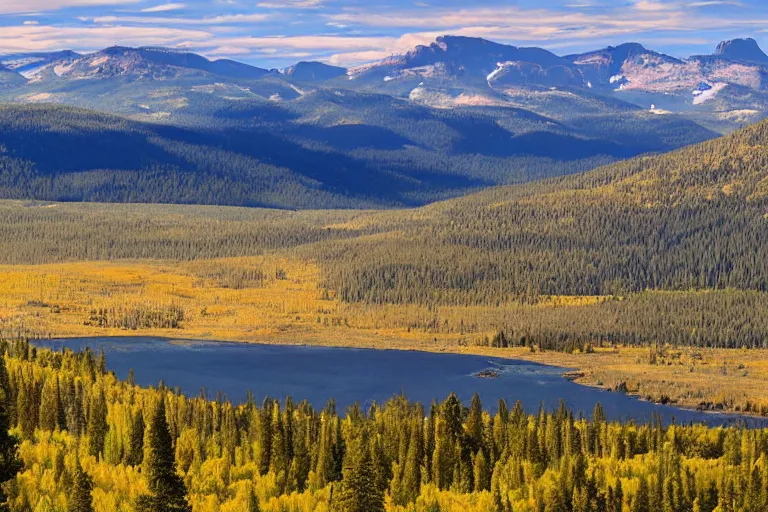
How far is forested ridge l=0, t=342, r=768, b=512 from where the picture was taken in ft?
390

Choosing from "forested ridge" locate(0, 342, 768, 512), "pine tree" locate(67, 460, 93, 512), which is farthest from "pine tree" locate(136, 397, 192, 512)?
"pine tree" locate(67, 460, 93, 512)

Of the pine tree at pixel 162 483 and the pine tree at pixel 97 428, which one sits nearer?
the pine tree at pixel 162 483

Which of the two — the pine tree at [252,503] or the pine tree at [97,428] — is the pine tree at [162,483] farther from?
the pine tree at [97,428]

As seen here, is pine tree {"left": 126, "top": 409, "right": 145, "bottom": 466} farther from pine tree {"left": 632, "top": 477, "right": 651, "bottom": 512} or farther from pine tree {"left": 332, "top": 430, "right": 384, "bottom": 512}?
pine tree {"left": 632, "top": 477, "right": 651, "bottom": 512}

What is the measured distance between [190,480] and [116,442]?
1686cm

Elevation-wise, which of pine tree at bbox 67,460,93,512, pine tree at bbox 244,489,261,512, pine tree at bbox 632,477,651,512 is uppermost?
pine tree at bbox 67,460,93,512

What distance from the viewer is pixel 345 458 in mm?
132125

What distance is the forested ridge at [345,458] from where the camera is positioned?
118938 mm

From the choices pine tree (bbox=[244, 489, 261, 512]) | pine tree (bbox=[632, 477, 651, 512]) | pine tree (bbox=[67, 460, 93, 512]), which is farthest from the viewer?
pine tree (bbox=[632, 477, 651, 512])

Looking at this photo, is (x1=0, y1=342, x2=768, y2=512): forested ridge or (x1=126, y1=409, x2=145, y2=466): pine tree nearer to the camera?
(x1=0, y1=342, x2=768, y2=512): forested ridge

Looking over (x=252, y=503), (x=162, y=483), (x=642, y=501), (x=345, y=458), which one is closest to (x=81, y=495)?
(x=162, y=483)

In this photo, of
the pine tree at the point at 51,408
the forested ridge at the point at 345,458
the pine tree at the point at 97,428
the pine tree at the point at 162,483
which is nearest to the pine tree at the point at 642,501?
the forested ridge at the point at 345,458

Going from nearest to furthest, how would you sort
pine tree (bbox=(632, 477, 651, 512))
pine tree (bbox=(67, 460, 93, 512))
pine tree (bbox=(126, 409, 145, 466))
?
pine tree (bbox=(67, 460, 93, 512)) < pine tree (bbox=(632, 477, 651, 512)) < pine tree (bbox=(126, 409, 145, 466))

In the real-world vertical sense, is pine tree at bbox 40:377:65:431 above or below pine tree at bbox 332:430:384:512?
below
